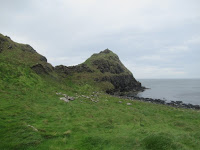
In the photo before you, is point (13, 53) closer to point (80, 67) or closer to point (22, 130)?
point (80, 67)

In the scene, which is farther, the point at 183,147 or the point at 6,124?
the point at 6,124

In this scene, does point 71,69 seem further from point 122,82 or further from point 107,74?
point 122,82

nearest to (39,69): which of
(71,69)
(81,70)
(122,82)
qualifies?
(71,69)

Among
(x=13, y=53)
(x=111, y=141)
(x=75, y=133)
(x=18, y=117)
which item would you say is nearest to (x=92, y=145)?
(x=111, y=141)

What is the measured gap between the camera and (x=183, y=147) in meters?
11.9

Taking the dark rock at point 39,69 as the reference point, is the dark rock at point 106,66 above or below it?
above

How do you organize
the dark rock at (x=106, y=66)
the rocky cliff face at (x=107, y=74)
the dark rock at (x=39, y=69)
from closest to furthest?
1. the dark rock at (x=39, y=69)
2. the rocky cliff face at (x=107, y=74)
3. the dark rock at (x=106, y=66)

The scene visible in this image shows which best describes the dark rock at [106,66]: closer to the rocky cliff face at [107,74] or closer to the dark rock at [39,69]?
the rocky cliff face at [107,74]

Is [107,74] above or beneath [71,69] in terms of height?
beneath

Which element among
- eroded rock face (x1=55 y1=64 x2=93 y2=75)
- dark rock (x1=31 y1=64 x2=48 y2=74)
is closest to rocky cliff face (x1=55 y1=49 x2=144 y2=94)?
eroded rock face (x1=55 y1=64 x2=93 y2=75)

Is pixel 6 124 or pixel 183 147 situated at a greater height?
pixel 6 124

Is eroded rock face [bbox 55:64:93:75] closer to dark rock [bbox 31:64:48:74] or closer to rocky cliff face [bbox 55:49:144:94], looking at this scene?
rocky cliff face [bbox 55:49:144:94]

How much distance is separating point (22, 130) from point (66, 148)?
15.9 ft

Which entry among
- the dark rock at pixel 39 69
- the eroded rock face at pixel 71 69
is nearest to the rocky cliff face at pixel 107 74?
the eroded rock face at pixel 71 69
